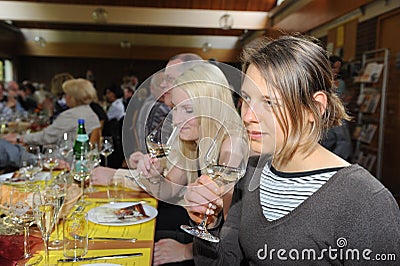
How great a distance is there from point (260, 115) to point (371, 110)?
4.30m

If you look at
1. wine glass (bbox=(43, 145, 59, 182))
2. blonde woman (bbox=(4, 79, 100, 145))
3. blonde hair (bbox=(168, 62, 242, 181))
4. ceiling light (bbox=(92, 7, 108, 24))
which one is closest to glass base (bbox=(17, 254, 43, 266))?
blonde hair (bbox=(168, 62, 242, 181))

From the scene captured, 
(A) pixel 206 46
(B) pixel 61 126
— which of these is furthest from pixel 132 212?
(A) pixel 206 46

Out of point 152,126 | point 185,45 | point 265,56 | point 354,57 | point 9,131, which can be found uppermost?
point 185,45

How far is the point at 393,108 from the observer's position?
4.82 meters

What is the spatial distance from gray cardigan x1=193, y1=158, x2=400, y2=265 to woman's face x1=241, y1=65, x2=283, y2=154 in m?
0.19

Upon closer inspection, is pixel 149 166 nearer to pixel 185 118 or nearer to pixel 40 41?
pixel 185 118

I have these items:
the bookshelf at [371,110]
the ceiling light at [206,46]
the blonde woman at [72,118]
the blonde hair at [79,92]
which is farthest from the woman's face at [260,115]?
the ceiling light at [206,46]

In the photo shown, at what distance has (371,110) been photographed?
502cm

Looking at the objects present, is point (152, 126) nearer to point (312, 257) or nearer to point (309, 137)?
point (309, 137)

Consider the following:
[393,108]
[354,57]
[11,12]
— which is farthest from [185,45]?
[393,108]

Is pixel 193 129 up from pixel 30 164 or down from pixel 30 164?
up

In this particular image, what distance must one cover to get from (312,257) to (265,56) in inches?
23.5

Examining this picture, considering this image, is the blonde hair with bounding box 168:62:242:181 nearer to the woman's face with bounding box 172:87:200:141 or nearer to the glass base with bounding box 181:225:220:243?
the woman's face with bounding box 172:87:200:141

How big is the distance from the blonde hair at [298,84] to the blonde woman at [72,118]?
3293mm
